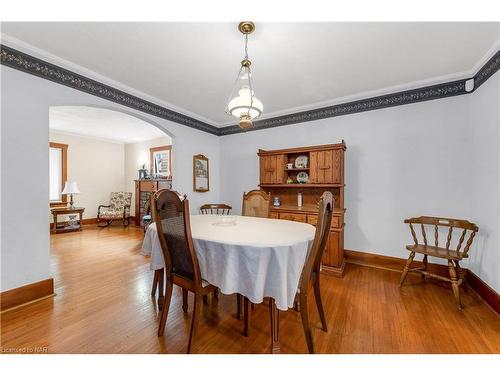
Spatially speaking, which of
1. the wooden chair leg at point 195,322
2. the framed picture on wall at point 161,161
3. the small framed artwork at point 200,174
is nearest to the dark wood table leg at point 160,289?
the wooden chair leg at point 195,322

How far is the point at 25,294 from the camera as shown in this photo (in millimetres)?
2074

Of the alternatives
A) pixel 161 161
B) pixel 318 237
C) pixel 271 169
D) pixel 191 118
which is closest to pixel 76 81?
pixel 191 118

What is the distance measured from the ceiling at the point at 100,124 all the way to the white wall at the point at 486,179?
536 centimetres

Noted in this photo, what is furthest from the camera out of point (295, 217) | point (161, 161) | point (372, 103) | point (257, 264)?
point (161, 161)

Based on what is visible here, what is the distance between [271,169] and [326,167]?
3.07 feet

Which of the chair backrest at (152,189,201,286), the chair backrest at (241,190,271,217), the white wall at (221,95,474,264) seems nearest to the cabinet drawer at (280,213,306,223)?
the chair backrest at (241,190,271,217)

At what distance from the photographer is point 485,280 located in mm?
2215

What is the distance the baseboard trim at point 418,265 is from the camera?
6.77 ft

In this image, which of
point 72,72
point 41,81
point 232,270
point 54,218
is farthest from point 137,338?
point 54,218

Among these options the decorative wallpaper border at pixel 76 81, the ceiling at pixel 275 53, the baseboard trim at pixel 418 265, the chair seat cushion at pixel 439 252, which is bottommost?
the baseboard trim at pixel 418 265

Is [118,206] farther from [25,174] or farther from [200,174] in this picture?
[25,174]

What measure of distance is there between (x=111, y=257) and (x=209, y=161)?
2.42 meters

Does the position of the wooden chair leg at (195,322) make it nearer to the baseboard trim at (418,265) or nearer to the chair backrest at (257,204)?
the chair backrest at (257,204)

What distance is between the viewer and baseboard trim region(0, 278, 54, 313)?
196 centimetres
